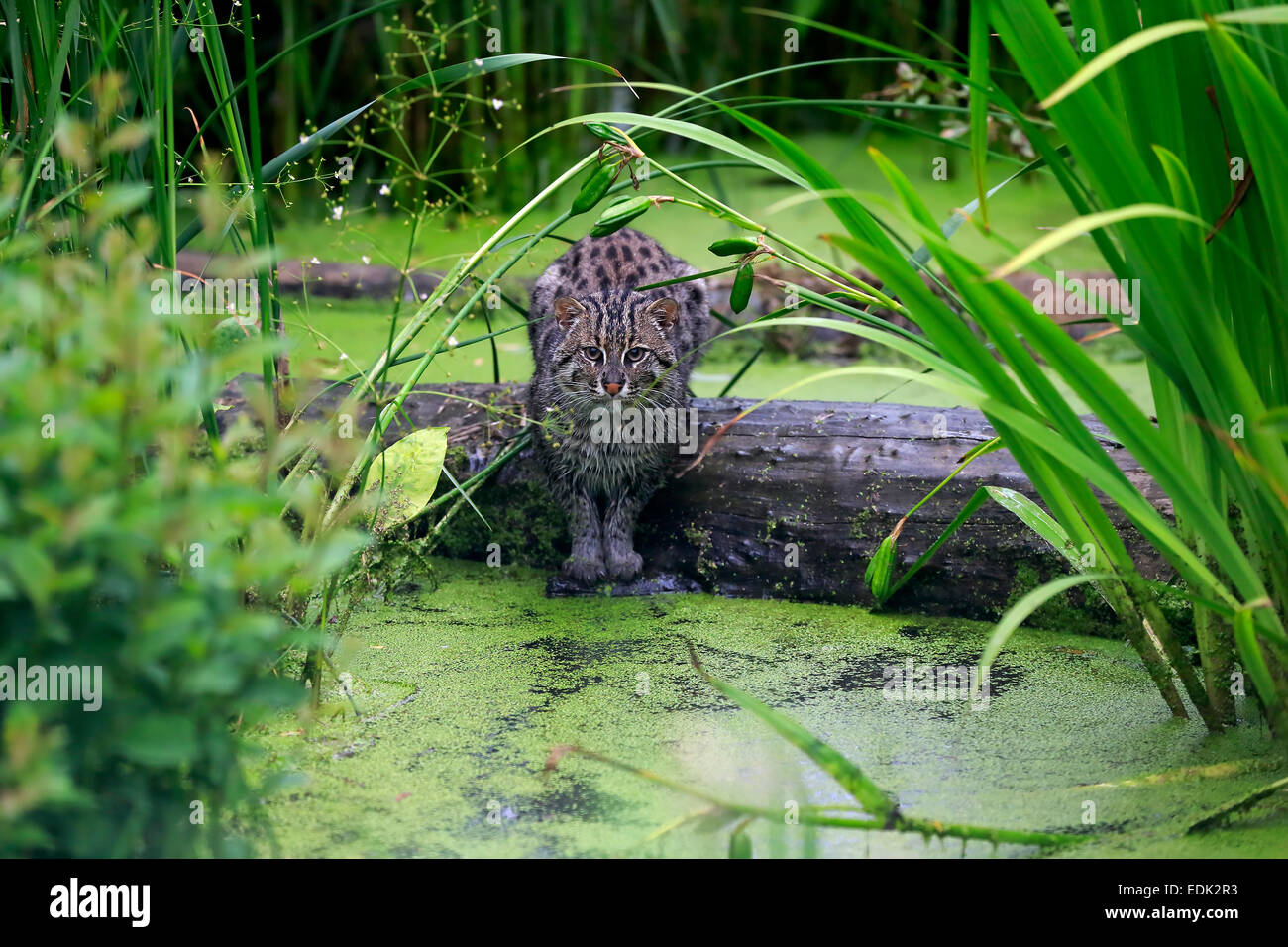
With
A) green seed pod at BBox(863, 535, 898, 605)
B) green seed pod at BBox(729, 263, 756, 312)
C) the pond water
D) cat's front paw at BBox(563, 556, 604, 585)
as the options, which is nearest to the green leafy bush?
the pond water

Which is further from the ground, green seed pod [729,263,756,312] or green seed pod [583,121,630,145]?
green seed pod [583,121,630,145]

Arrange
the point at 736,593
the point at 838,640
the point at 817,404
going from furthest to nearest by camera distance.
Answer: the point at 817,404 → the point at 736,593 → the point at 838,640

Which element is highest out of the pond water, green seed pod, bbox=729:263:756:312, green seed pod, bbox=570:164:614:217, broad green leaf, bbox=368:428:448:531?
green seed pod, bbox=570:164:614:217

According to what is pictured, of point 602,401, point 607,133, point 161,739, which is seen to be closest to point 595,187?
point 607,133

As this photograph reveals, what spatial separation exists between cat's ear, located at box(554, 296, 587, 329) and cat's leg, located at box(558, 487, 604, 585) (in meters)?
0.51

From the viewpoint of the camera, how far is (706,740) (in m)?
2.34

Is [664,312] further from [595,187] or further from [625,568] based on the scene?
[595,187]

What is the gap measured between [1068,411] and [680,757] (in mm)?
973

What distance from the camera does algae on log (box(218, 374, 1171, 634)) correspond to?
293cm

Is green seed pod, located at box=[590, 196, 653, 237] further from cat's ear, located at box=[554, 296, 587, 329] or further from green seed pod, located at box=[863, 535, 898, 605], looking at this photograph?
cat's ear, located at box=[554, 296, 587, 329]

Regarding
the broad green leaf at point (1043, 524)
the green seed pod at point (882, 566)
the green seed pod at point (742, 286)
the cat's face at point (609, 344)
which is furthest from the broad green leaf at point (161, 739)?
the cat's face at point (609, 344)

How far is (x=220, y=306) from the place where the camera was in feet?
7.39

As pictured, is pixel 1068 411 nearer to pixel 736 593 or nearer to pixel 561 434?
pixel 736 593
